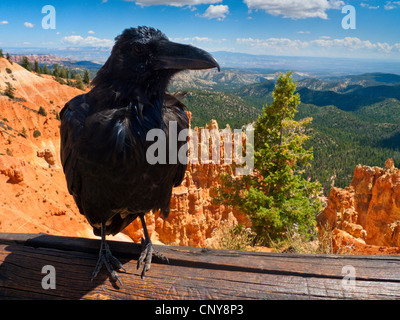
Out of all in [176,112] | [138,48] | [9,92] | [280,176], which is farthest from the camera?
[9,92]

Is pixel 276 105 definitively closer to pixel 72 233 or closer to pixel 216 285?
pixel 216 285

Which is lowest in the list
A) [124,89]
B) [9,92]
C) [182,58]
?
[124,89]

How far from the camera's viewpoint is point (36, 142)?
1139 inches

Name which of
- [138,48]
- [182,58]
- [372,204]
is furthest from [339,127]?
[138,48]

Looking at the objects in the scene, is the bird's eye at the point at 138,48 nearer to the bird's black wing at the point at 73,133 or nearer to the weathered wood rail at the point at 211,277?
the bird's black wing at the point at 73,133

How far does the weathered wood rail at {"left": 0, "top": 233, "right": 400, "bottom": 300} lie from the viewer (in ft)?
4.63

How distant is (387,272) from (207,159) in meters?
20.1

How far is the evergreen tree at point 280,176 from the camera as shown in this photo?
9.64 metres

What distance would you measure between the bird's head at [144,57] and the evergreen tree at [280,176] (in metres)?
8.17

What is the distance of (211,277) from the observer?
1.54 metres

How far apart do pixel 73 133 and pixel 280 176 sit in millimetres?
8973

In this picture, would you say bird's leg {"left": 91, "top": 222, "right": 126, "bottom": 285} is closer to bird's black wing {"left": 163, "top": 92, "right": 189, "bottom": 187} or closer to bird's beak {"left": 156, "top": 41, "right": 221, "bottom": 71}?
bird's black wing {"left": 163, "top": 92, "right": 189, "bottom": 187}

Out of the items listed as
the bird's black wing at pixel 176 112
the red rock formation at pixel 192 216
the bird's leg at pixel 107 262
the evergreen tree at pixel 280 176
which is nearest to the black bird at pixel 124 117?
the bird's leg at pixel 107 262

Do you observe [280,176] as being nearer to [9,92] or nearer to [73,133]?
[73,133]
